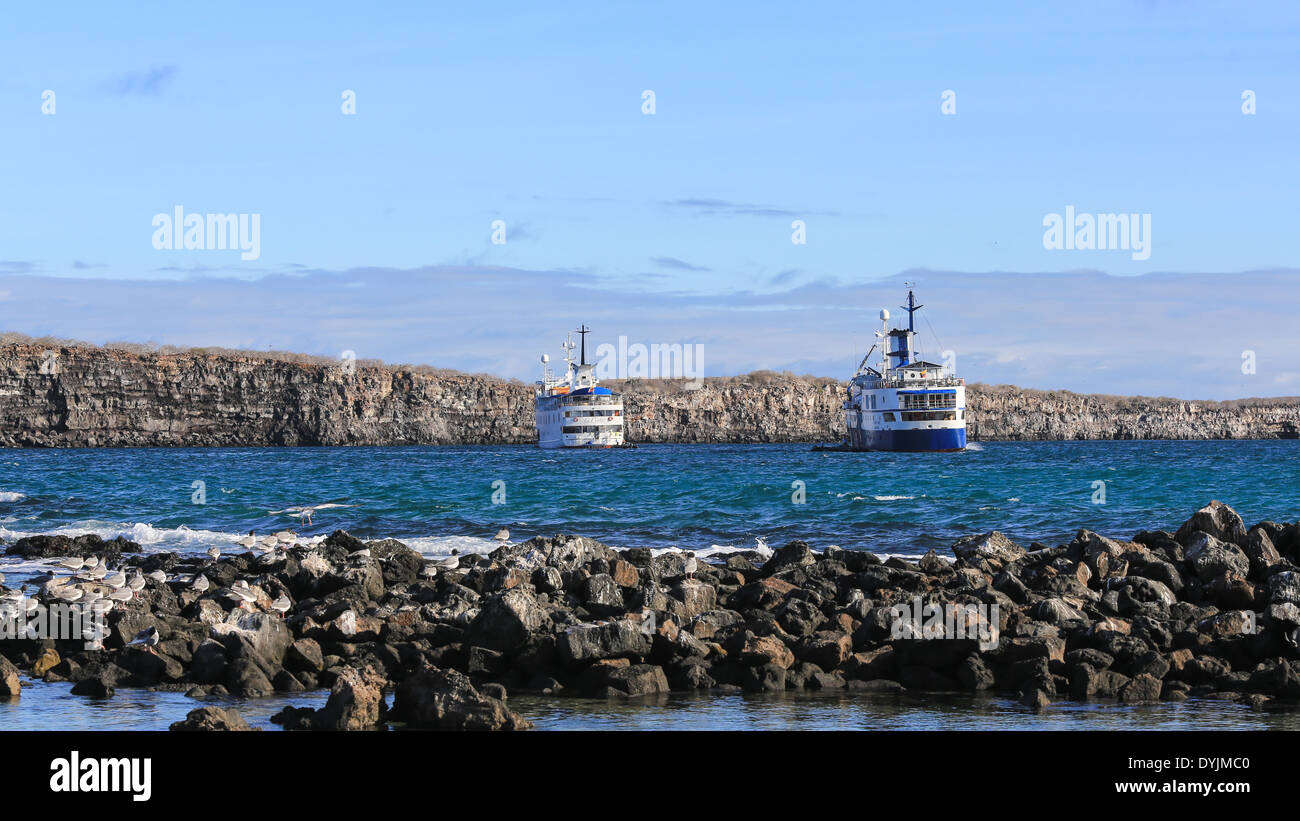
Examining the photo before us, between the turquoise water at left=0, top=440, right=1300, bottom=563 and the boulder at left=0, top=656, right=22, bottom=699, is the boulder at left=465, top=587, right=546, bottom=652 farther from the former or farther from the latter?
the turquoise water at left=0, top=440, right=1300, bottom=563

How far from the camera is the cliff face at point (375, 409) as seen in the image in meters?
154

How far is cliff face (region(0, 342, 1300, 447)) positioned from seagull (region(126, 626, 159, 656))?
151 m

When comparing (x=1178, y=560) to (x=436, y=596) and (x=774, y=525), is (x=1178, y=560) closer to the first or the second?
(x=436, y=596)

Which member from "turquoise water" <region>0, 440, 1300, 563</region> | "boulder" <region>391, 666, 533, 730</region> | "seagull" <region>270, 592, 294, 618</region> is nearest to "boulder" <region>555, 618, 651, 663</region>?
"boulder" <region>391, 666, 533, 730</region>

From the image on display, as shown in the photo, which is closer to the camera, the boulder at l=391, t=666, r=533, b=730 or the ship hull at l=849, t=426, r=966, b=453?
the boulder at l=391, t=666, r=533, b=730

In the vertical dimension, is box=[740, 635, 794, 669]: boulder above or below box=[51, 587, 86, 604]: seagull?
below

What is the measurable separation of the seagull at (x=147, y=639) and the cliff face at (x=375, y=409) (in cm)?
15134

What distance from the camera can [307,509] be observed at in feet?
114

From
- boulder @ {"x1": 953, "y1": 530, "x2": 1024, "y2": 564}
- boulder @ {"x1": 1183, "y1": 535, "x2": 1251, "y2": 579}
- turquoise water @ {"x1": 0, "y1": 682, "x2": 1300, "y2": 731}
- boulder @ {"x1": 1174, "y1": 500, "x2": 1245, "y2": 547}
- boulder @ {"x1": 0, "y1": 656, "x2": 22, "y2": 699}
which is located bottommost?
turquoise water @ {"x1": 0, "y1": 682, "x2": 1300, "y2": 731}

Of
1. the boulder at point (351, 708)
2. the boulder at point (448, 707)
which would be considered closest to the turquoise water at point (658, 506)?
the boulder at point (448, 707)

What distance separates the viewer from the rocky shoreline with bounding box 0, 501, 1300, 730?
457 inches
